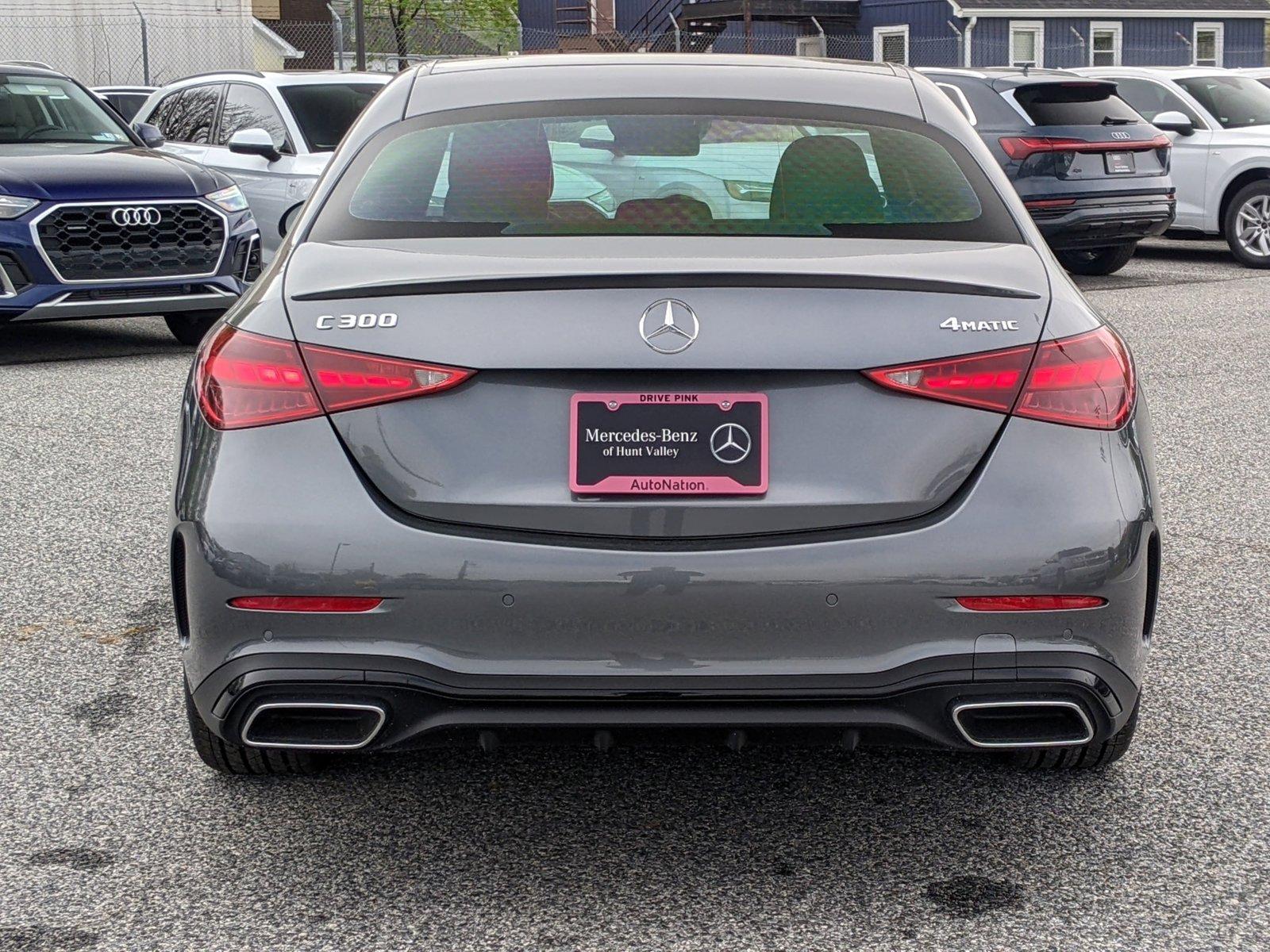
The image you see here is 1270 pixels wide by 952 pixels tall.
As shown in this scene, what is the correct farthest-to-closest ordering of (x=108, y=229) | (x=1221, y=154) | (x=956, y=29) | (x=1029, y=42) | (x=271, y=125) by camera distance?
(x=1029, y=42), (x=956, y=29), (x=1221, y=154), (x=271, y=125), (x=108, y=229)

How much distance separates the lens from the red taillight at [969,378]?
3.01 meters

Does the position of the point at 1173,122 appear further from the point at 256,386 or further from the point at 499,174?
the point at 256,386

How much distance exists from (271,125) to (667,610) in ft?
35.4

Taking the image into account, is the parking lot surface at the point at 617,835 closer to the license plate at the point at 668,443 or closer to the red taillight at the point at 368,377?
the license plate at the point at 668,443

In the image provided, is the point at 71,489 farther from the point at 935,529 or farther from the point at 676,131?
the point at 935,529

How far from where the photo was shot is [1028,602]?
302 cm

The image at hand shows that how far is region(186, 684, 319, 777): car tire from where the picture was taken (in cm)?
357

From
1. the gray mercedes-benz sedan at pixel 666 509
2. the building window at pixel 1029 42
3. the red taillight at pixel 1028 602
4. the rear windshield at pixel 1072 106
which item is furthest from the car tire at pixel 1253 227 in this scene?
the building window at pixel 1029 42

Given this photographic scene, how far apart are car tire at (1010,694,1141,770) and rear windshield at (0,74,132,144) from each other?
903 cm

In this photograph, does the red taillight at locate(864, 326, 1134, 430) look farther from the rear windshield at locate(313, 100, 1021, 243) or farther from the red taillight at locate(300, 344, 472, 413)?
the red taillight at locate(300, 344, 472, 413)

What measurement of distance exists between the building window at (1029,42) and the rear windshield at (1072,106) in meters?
28.2

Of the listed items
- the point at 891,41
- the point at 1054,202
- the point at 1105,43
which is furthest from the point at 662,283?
the point at 1105,43

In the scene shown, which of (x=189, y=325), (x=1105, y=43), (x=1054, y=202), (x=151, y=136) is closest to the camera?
(x=189, y=325)

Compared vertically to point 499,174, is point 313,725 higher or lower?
lower
